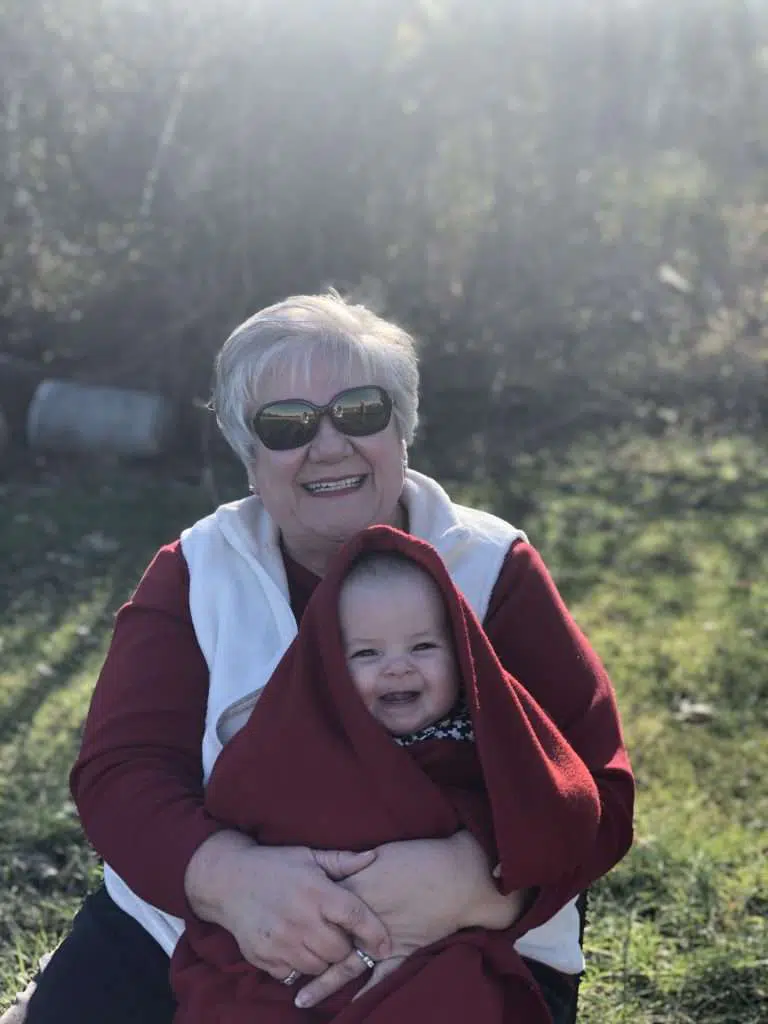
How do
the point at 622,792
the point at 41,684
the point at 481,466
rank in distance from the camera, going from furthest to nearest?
the point at 481,466 → the point at 41,684 → the point at 622,792

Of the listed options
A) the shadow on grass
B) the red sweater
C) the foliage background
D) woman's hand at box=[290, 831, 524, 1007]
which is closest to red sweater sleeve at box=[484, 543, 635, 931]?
the red sweater

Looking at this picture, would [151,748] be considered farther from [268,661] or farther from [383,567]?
[383,567]

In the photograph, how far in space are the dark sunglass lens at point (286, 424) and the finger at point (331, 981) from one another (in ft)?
3.08

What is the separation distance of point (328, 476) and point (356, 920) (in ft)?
2.78

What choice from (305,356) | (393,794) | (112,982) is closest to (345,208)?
(305,356)

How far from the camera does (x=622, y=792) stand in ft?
7.16

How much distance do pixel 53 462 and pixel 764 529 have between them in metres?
4.58

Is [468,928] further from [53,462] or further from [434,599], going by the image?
[53,462]

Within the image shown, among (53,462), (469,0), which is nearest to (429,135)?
(469,0)

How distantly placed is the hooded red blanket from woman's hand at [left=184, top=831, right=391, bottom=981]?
4 cm

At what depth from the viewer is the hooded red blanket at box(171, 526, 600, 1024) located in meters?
1.88

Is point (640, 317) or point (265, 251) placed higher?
point (265, 251)

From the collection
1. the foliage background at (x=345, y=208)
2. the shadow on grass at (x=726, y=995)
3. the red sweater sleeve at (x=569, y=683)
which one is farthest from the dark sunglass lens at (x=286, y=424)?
the foliage background at (x=345, y=208)

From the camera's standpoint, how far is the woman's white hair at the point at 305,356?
231 centimetres
